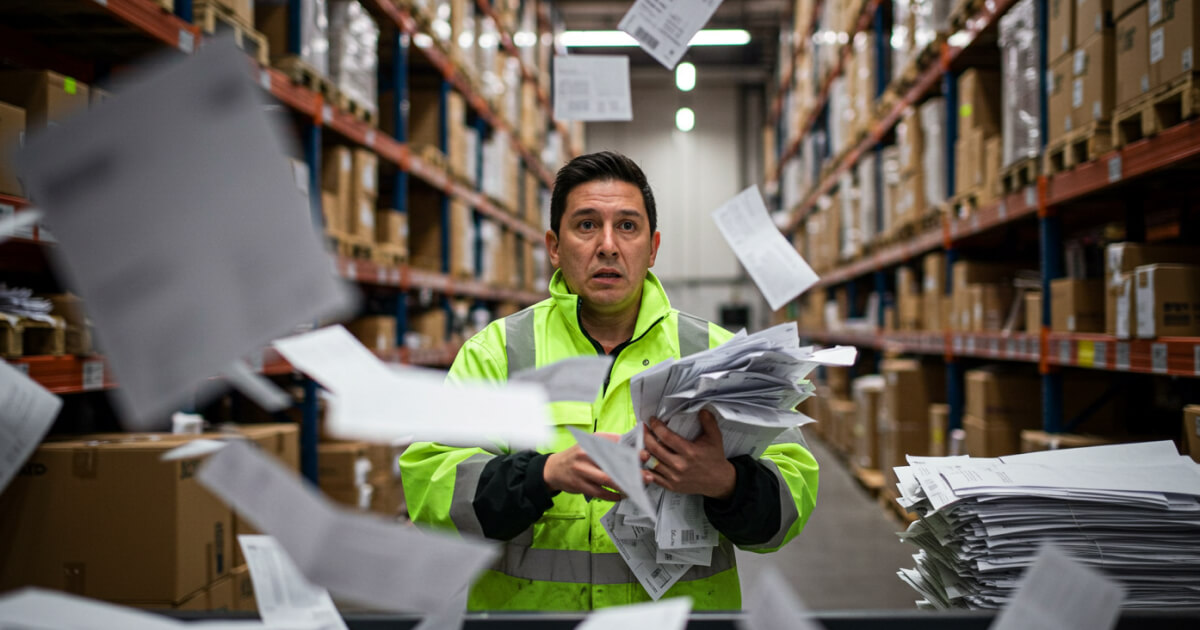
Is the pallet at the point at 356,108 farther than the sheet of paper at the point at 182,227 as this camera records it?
Yes

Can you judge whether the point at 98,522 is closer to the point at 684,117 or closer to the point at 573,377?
the point at 573,377

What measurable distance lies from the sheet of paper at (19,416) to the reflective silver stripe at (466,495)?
0.90 metres

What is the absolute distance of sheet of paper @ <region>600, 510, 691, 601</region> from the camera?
1.42 meters

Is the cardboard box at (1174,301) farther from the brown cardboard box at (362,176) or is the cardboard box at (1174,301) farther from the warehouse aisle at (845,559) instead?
the brown cardboard box at (362,176)

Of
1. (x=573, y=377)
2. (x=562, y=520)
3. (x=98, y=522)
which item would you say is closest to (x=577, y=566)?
(x=562, y=520)

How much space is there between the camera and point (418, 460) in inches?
63.7

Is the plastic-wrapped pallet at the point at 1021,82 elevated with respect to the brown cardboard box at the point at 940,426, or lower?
elevated

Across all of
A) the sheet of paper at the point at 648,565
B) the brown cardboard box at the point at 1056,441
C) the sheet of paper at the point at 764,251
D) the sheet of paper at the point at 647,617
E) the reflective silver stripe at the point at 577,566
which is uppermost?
the sheet of paper at the point at 764,251

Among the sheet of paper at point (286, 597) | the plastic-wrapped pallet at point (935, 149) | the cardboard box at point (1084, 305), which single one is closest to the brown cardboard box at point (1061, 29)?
the cardboard box at point (1084, 305)

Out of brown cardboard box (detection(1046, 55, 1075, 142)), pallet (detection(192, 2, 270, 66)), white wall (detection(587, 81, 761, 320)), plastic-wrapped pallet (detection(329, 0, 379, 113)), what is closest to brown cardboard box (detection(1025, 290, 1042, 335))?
brown cardboard box (detection(1046, 55, 1075, 142))

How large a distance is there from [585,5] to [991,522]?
14864 millimetres

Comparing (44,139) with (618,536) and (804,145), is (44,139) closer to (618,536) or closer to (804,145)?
(618,536)

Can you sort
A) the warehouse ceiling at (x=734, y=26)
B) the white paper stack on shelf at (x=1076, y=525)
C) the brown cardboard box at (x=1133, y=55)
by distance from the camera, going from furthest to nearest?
the warehouse ceiling at (x=734, y=26)
the brown cardboard box at (x=1133, y=55)
the white paper stack on shelf at (x=1076, y=525)

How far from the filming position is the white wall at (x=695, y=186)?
1692 centimetres
